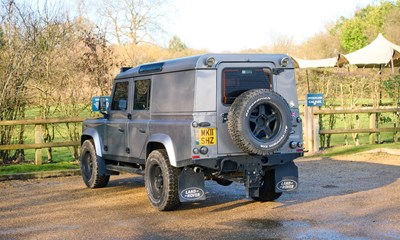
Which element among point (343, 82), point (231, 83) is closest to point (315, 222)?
point (231, 83)

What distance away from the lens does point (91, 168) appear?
1213 cm

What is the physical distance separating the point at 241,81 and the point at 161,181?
1.92m

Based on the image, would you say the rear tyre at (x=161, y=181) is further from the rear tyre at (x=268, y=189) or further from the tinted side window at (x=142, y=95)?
the rear tyre at (x=268, y=189)

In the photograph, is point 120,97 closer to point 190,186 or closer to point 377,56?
point 190,186

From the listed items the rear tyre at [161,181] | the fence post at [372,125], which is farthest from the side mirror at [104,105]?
the fence post at [372,125]

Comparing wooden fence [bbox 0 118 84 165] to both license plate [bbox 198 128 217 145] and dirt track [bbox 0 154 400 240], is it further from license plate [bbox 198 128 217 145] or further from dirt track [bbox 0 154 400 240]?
license plate [bbox 198 128 217 145]

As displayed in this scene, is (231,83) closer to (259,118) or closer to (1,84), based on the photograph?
(259,118)

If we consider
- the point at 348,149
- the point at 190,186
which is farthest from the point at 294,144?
the point at 348,149

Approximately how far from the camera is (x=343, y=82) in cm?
1897

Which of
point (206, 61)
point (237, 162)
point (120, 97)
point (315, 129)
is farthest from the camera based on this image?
point (315, 129)

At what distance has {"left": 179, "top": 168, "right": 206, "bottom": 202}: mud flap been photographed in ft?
29.3

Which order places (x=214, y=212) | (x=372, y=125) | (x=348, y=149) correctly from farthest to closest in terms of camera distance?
1. (x=372, y=125)
2. (x=348, y=149)
3. (x=214, y=212)

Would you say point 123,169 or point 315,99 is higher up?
point 315,99

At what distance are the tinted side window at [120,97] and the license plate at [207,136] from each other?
101 inches
